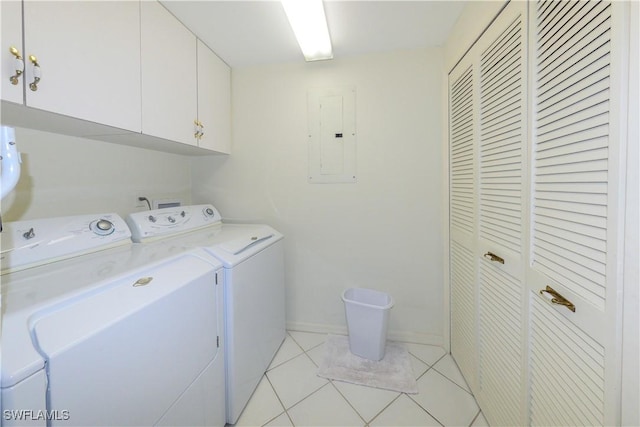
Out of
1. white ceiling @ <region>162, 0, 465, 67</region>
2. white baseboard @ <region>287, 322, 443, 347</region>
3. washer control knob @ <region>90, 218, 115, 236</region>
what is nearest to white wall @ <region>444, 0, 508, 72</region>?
white ceiling @ <region>162, 0, 465, 67</region>

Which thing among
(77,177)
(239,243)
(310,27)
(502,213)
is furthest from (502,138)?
(77,177)

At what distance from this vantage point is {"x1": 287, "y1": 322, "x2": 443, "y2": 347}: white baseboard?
6.51ft

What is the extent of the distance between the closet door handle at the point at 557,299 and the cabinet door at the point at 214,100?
204 centimetres

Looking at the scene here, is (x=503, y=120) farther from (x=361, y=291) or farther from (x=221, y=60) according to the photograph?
(x=221, y=60)

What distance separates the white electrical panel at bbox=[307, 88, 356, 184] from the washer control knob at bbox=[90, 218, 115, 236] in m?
1.39

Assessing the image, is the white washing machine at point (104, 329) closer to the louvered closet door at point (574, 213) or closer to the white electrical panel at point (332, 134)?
the white electrical panel at point (332, 134)

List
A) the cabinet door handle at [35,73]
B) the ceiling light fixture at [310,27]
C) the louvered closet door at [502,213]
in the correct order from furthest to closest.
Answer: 1. the ceiling light fixture at [310,27]
2. the louvered closet door at [502,213]
3. the cabinet door handle at [35,73]

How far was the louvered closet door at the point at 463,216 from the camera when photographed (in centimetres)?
146

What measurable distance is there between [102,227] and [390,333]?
2.10 m

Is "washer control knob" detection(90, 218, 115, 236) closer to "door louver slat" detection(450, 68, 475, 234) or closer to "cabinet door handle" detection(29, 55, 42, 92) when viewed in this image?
"cabinet door handle" detection(29, 55, 42, 92)

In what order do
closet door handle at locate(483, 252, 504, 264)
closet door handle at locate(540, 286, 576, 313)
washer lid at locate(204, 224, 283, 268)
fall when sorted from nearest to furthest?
closet door handle at locate(540, 286, 576, 313) → closet door handle at locate(483, 252, 504, 264) → washer lid at locate(204, 224, 283, 268)

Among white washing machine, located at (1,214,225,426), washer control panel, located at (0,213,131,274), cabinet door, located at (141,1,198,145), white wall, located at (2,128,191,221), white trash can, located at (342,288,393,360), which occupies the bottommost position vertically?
white trash can, located at (342,288,393,360)

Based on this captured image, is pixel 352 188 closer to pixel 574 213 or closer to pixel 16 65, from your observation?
pixel 574 213

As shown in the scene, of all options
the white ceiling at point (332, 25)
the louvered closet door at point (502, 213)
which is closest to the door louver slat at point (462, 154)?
the louvered closet door at point (502, 213)
